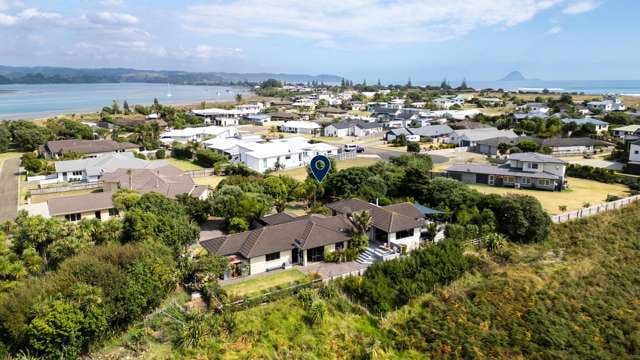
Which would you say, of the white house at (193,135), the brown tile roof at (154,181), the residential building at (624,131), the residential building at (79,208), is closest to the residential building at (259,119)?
the white house at (193,135)

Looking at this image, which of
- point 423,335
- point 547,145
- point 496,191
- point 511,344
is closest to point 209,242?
point 423,335

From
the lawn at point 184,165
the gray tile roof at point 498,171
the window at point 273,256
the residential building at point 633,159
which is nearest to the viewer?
the window at point 273,256

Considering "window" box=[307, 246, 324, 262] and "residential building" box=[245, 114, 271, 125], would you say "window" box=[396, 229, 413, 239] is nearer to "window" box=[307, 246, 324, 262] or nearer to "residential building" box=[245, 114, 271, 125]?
"window" box=[307, 246, 324, 262]

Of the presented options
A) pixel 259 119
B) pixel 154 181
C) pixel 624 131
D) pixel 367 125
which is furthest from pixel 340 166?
pixel 259 119

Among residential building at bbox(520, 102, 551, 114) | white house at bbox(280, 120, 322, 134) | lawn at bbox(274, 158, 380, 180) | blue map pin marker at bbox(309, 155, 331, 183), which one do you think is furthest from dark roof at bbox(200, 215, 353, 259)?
residential building at bbox(520, 102, 551, 114)

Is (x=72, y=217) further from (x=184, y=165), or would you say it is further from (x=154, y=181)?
(x=184, y=165)

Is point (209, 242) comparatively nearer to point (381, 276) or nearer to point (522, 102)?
point (381, 276)

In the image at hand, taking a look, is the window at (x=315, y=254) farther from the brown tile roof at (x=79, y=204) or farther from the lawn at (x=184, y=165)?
the lawn at (x=184, y=165)

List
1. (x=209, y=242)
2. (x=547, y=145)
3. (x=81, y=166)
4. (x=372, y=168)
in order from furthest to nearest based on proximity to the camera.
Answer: (x=547, y=145)
(x=81, y=166)
(x=372, y=168)
(x=209, y=242)
